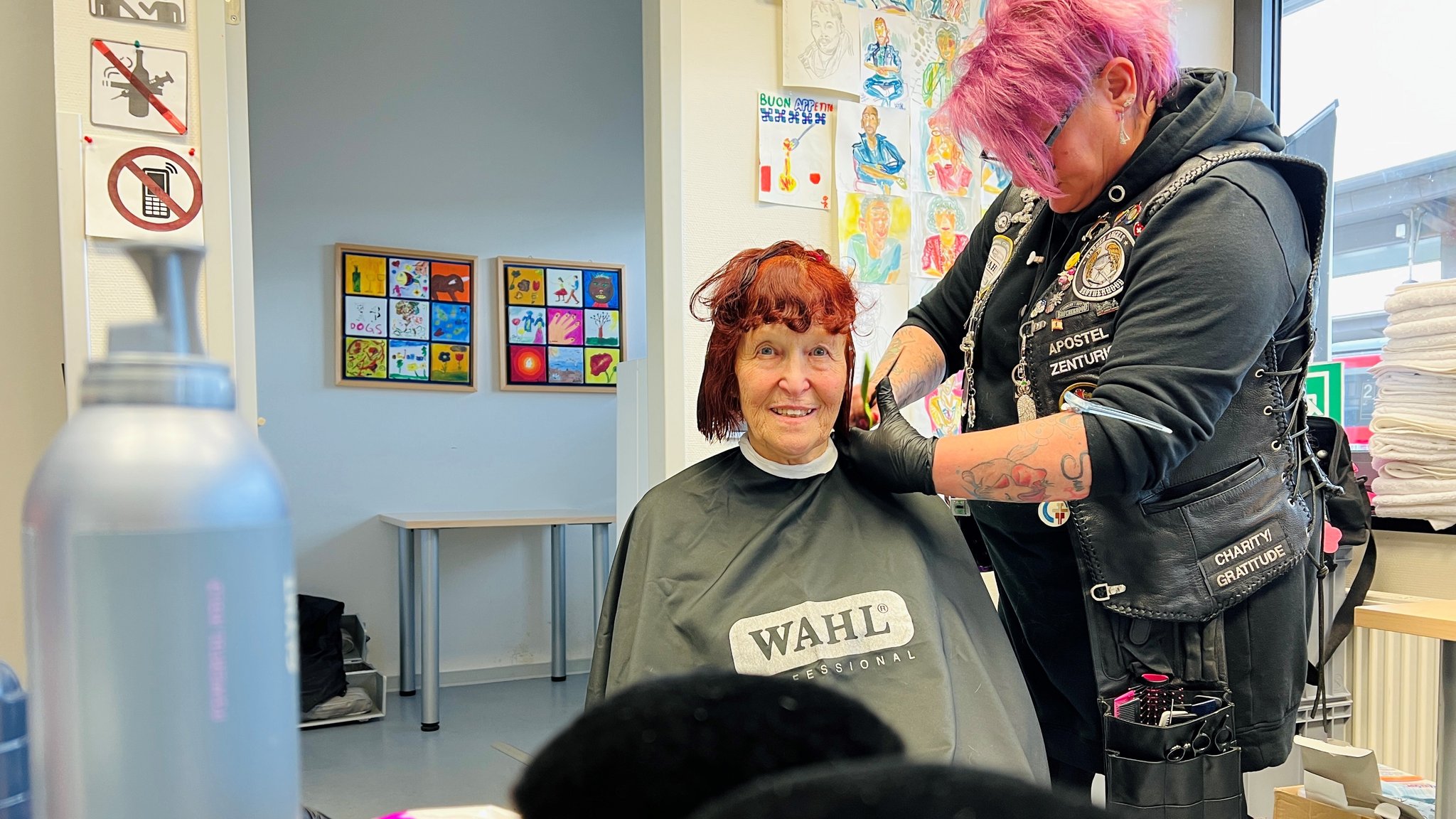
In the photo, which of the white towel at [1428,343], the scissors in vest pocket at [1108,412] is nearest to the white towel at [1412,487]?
the white towel at [1428,343]

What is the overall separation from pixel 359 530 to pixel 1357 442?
431 centimetres

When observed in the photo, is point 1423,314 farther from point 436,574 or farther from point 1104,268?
point 436,574

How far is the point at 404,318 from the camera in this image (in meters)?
5.10

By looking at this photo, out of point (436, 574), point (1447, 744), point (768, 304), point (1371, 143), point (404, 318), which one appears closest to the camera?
point (768, 304)

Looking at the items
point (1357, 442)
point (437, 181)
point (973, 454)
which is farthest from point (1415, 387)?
point (437, 181)

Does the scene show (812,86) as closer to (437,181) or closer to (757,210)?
(757,210)

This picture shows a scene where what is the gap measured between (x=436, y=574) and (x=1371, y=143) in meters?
3.96

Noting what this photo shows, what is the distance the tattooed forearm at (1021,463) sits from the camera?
4.54 feet

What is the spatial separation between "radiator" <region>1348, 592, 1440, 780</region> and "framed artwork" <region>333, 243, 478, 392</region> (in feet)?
13.4

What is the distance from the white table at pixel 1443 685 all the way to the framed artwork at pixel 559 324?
157 inches

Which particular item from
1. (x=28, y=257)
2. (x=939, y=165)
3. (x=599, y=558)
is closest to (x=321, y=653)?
(x=599, y=558)

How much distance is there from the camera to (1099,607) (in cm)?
153

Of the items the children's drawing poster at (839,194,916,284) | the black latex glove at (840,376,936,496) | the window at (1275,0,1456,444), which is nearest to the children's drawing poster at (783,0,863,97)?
the children's drawing poster at (839,194,916,284)

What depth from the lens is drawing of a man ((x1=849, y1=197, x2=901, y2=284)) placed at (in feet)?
9.55
